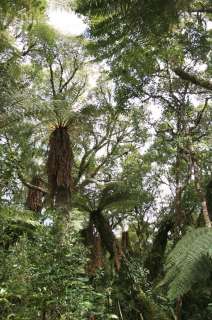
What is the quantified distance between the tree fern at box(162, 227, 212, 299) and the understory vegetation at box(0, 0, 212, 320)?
2 centimetres

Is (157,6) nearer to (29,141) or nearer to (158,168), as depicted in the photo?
(29,141)

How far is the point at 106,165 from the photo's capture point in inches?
602

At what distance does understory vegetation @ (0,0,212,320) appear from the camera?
4547 mm

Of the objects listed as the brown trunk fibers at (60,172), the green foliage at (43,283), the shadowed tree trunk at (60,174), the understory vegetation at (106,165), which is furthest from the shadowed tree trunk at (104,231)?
the green foliage at (43,283)

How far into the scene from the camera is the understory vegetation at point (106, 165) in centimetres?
455

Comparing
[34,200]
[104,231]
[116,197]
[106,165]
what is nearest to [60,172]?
[116,197]

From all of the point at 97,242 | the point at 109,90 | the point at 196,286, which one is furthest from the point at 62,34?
the point at 196,286

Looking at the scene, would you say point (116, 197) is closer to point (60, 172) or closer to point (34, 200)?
point (60, 172)

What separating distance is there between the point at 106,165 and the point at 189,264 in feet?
31.7

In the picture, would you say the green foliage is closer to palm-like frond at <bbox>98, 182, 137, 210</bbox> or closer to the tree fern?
the tree fern

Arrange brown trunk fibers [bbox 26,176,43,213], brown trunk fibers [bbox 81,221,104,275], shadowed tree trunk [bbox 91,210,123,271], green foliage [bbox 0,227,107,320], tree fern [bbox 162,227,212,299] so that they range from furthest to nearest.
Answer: brown trunk fibers [bbox 26,176,43,213] < shadowed tree trunk [bbox 91,210,123,271] < brown trunk fibers [bbox 81,221,104,275] < tree fern [bbox 162,227,212,299] < green foliage [bbox 0,227,107,320]

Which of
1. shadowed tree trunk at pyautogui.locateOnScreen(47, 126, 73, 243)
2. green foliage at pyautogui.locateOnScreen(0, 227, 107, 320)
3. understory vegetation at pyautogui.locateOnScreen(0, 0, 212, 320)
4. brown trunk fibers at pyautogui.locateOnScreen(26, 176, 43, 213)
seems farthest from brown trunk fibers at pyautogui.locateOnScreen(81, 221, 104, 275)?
green foliage at pyautogui.locateOnScreen(0, 227, 107, 320)

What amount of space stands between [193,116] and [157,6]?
27.1ft

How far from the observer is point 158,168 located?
1383 cm
